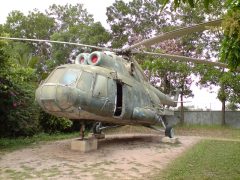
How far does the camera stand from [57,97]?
10.0 meters

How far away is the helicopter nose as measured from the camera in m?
10.0

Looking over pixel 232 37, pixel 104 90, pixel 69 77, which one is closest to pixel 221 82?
pixel 104 90

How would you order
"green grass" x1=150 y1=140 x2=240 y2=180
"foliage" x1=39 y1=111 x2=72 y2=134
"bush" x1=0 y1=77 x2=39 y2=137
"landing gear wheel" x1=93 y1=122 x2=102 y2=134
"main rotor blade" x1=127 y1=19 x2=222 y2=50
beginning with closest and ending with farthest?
"main rotor blade" x1=127 y1=19 x2=222 y2=50
"green grass" x1=150 y1=140 x2=240 y2=180
"bush" x1=0 y1=77 x2=39 y2=137
"landing gear wheel" x1=93 y1=122 x2=102 y2=134
"foliage" x1=39 y1=111 x2=72 y2=134

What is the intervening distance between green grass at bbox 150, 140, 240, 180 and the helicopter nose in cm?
334

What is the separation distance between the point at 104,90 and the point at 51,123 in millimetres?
6741

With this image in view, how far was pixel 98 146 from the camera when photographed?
12367mm

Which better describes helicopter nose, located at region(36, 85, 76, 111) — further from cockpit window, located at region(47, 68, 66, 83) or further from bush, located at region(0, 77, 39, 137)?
bush, located at region(0, 77, 39, 137)

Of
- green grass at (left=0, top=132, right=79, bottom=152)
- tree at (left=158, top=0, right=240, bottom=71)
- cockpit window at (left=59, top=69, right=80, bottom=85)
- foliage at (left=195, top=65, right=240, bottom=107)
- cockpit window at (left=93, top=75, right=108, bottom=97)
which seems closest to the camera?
tree at (left=158, top=0, right=240, bottom=71)

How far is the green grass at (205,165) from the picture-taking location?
817 cm

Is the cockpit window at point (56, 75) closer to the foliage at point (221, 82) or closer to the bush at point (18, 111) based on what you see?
the bush at point (18, 111)

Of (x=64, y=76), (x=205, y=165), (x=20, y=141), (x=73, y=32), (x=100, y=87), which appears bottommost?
(x=205, y=165)

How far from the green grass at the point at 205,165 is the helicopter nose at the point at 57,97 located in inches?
132

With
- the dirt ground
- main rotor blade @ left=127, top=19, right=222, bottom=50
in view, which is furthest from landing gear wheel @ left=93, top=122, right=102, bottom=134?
main rotor blade @ left=127, top=19, right=222, bottom=50

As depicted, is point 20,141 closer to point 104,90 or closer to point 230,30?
point 104,90
